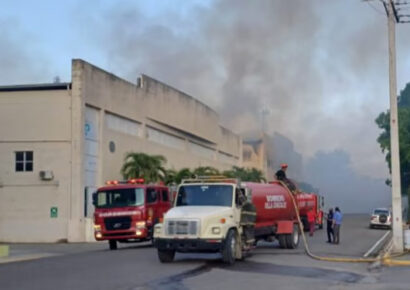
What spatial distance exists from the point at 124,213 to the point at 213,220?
850 centimetres

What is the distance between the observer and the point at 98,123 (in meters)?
41.8

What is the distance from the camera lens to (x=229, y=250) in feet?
62.4

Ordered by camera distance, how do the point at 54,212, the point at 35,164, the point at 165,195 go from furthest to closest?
1. the point at 35,164
2. the point at 54,212
3. the point at 165,195

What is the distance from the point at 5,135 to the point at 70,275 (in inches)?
983

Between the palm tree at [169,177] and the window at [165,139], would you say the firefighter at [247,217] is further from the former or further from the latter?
the window at [165,139]

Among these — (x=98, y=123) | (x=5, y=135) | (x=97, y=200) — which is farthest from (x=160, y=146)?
(x=97, y=200)

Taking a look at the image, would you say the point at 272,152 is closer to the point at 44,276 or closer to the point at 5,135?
the point at 5,135

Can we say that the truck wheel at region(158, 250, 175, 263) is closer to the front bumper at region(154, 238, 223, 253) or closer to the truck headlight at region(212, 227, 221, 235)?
the front bumper at region(154, 238, 223, 253)

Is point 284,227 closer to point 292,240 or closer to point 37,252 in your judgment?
point 292,240

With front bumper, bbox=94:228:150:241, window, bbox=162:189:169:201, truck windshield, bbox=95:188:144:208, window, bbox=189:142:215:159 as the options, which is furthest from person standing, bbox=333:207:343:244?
window, bbox=189:142:215:159

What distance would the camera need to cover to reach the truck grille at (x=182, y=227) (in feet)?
61.7

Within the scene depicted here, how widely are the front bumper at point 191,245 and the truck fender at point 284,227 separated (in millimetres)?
6388

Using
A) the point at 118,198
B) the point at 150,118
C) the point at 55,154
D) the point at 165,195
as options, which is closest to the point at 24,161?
the point at 55,154

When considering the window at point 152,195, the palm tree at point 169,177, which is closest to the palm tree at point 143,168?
the palm tree at point 169,177
